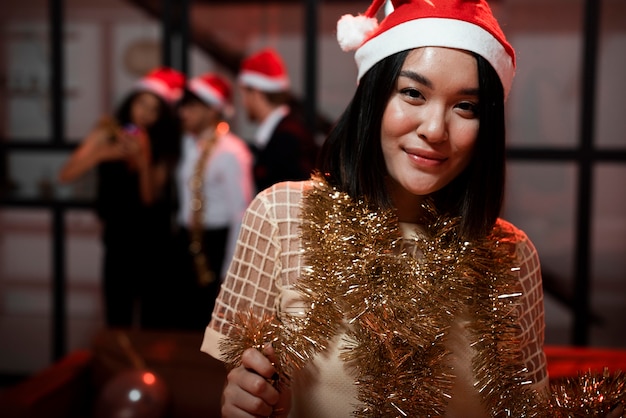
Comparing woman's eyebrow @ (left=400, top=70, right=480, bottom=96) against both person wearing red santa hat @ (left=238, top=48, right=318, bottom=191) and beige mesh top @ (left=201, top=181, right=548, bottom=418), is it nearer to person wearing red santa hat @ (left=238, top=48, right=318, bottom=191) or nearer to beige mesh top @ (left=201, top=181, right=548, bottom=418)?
beige mesh top @ (left=201, top=181, right=548, bottom=418)

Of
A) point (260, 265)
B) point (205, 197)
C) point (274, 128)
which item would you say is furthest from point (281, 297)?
point (205, 197)

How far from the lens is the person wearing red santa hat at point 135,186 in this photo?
343 centimetres

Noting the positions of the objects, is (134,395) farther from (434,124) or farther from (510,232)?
(434,124)

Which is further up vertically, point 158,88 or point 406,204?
point 158,88

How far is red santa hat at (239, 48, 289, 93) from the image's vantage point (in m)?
3.53

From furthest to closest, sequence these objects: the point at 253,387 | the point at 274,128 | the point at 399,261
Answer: the point at 274,128
the point at 399,261
the point at 253,387

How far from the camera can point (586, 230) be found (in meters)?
3.56

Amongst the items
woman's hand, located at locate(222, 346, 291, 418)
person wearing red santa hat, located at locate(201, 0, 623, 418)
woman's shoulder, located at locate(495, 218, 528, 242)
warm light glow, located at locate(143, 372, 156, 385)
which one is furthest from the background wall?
woman's hand, located at locate(222, 346, 291, 418)

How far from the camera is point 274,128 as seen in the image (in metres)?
3.34

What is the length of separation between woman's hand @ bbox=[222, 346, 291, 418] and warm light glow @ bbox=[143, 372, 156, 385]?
1.11 metres

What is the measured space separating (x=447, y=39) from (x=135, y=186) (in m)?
2.65

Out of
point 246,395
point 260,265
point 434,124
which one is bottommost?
point 246,395

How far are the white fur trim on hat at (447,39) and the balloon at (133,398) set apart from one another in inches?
50.7

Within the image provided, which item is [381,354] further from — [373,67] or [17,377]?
[17,377]
